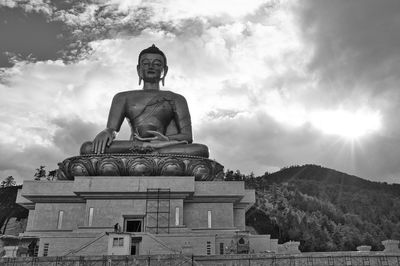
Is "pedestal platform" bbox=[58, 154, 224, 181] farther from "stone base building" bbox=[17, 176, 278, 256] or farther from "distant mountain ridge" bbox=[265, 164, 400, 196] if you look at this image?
"distant mountain ridge" bbox=[265, 164, 400, 196]

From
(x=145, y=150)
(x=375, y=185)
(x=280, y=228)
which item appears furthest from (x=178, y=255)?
(x=375, y=185)

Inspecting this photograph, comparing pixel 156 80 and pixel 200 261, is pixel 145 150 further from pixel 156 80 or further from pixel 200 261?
pixel 200 261

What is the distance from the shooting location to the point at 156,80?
66.4ft

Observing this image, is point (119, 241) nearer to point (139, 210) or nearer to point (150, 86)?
point (139, 210)

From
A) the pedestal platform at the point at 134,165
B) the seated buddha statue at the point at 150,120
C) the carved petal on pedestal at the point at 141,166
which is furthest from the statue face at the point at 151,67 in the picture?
the carved petal on pedestal at the point at 141,166

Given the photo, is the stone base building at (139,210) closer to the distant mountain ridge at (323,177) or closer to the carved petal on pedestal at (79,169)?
the carved petal on pedestal at (79,169)

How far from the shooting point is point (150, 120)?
60.1 ft

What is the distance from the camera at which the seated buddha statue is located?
54.3ft

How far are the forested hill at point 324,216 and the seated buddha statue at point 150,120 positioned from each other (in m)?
16.4

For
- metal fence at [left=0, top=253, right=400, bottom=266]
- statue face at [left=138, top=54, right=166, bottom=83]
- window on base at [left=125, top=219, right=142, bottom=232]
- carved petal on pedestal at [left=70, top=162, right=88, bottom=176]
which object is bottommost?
metal fence at [left=0, top=253, right=400, bottom=266]

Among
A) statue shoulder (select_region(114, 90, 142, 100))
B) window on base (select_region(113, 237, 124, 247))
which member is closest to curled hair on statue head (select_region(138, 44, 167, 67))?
statue shoulder (select_region(114, 90, 142, 100))

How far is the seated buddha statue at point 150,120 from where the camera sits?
54.3 feet

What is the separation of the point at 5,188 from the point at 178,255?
4762 centimetres

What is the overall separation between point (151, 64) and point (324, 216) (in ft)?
92.4
